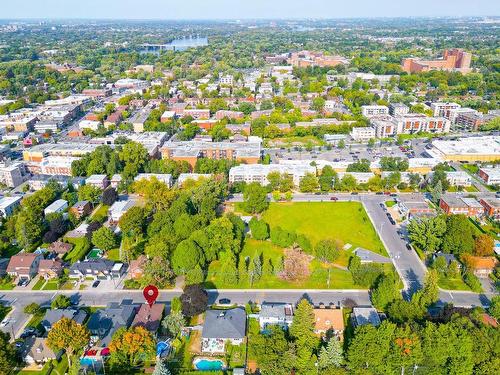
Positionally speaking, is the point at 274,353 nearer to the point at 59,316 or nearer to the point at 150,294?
the point at 150,294

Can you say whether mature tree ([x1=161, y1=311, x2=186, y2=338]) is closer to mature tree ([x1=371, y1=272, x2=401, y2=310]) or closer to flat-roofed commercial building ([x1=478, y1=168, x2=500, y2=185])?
mature tree ([x1=371, y1=272, x2=401, y2=310])

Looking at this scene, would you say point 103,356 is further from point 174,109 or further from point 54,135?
point 174,109

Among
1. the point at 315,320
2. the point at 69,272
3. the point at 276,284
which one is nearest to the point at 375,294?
the point at 315,320

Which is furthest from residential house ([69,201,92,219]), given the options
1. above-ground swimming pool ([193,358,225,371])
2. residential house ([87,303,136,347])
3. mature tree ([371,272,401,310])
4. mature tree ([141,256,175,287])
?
mature tree ([371,272,401,310])

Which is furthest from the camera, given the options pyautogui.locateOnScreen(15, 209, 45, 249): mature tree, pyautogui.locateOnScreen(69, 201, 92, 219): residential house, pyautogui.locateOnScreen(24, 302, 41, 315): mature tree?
pyautogui.locateOnScreen(69, 201, 92, 219): residential house

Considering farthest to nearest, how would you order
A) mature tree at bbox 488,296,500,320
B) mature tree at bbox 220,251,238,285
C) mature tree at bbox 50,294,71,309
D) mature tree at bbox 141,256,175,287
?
mature tree at bbox 220,251,238,285
mature tree at bbox 141,256,175,287
mature tree at bbox 50,294,71,309
mature tree at bbox 488,296,500,320

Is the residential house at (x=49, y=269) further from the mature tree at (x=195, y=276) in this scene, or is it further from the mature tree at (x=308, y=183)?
the mature tree at (x=308, y=183)

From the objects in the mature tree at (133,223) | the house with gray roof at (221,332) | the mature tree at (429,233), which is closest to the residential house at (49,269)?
the mature tree at (133,223)
